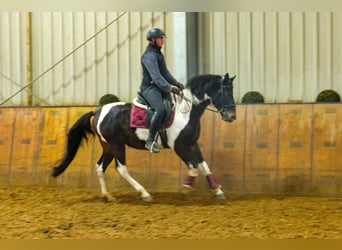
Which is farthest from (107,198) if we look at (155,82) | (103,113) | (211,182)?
(155,82)

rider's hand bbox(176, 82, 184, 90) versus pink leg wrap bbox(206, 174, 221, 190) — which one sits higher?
rider's hand bbox(176, 82, 184, 90)

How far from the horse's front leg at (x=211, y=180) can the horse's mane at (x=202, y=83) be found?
0.53 m

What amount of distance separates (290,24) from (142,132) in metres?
1.30

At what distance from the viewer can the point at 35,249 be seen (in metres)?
2.65

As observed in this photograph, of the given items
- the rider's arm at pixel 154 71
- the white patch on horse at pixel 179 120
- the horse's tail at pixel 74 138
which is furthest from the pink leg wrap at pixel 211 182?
the horse's tail at pixel 74 138

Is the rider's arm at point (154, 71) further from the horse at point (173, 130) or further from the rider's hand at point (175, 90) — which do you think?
the horse at point (173, 130)

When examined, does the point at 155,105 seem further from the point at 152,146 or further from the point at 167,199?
the point at 167,199

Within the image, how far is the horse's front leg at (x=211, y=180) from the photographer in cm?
375

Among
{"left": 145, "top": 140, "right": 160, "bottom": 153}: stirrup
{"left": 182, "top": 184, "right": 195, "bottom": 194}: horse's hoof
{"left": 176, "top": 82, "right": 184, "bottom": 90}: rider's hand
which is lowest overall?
{"left": 182, "top": 184, "right": 195, "bottom": 194}: horse's hoof

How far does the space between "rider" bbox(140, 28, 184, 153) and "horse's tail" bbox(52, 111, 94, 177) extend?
0.53 m

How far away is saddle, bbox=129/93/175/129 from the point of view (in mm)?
3797

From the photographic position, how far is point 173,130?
3.83 m

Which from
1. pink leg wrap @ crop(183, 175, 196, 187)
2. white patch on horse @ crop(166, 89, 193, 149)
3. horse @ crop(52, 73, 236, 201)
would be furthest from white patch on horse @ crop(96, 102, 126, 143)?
pink leg wrap @ crop(183, 175, 196, 187)

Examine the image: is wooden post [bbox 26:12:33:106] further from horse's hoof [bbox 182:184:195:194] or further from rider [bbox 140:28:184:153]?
horse's hoof [bbox 182:184:195:194]
